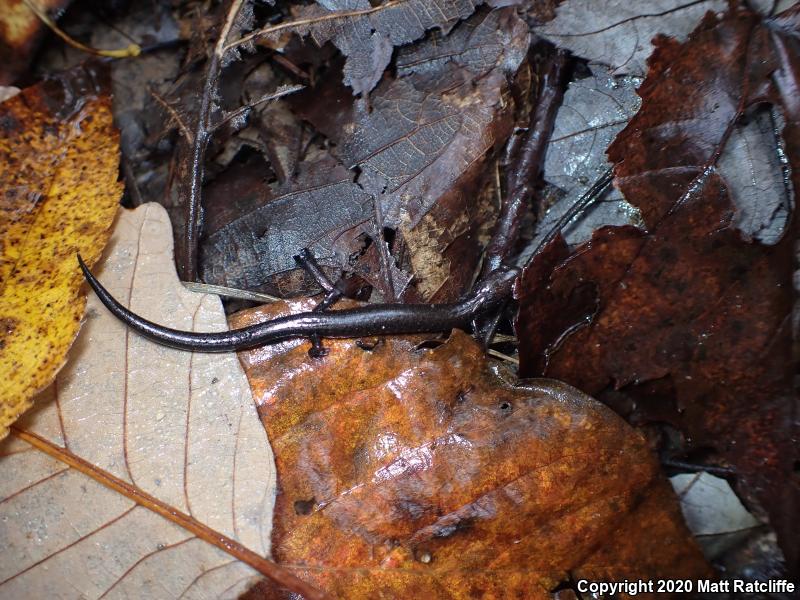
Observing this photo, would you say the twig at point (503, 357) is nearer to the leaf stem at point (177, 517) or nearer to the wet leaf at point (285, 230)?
the wet leaf at point (285, 230)

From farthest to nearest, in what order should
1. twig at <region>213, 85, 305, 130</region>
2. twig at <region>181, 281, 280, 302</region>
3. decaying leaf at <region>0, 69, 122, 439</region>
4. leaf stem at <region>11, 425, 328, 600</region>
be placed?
twig at <region>213, 85, 305, 130</region>
twig at <region>181, 281, 280, 302</region>
decaying leaf at <region>0, 69, 122, 439</region>
leaf stem at <region>11, 425, 328, 600</region>

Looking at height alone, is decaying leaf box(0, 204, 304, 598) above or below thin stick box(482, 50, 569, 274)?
below

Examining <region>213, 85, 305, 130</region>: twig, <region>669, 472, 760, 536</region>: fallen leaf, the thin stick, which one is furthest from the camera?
the thin stick

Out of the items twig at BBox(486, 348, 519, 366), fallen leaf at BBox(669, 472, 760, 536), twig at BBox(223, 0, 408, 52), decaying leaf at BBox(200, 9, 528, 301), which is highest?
twig at BBox(223, 0, 408, 52)

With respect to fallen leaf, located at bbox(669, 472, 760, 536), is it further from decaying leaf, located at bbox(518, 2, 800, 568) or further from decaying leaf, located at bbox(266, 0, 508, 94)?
decaying leaf, located at bbox(266, 0, 508, 94)

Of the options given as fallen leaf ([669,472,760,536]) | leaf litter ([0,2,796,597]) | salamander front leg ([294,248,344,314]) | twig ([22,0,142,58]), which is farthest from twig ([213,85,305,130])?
fallen leaf ([669,472,760,536])

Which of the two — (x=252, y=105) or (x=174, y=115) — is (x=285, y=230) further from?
(x=174, y=115)

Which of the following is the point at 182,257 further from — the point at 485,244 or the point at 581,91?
the point at 581,91

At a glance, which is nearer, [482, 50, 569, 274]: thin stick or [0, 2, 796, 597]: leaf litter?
[0, 2, 796, 597]: leaf litter
